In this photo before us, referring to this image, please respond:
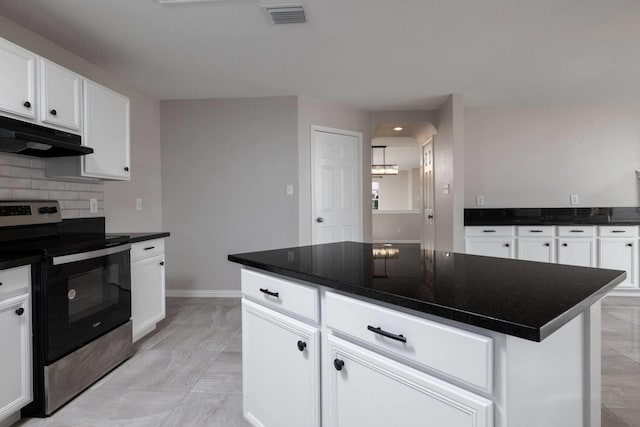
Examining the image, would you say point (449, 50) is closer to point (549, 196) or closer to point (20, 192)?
point (549, 196)

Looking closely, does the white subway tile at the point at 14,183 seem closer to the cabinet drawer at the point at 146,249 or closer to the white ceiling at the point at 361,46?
the cabinet drawer at the point at 146,249

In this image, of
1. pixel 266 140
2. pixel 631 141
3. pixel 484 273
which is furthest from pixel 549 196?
pixel 484 273

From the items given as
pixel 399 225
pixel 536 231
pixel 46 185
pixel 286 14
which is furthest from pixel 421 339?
pixel 399 225

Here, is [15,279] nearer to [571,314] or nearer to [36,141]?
[36,141]

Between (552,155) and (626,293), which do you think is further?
(552,155)

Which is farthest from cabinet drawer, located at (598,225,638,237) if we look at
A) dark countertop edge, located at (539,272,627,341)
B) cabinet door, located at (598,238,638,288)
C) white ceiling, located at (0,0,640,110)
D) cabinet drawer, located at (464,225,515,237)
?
dark countertop edge, located at (539,272,627,341)

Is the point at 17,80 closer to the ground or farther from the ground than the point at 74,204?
farther from the ground

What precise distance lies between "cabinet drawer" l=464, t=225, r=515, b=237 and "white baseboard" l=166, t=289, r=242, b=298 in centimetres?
279

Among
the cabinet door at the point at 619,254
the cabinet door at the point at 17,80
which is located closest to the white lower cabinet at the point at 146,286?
the cabinet door at the point at 17,80

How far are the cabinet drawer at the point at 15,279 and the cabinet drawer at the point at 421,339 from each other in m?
1.55

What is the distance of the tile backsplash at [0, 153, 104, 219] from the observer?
2.17 metres

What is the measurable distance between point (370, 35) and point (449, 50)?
0.74 meters

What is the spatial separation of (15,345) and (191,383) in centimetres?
90

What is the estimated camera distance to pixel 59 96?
214 cm
